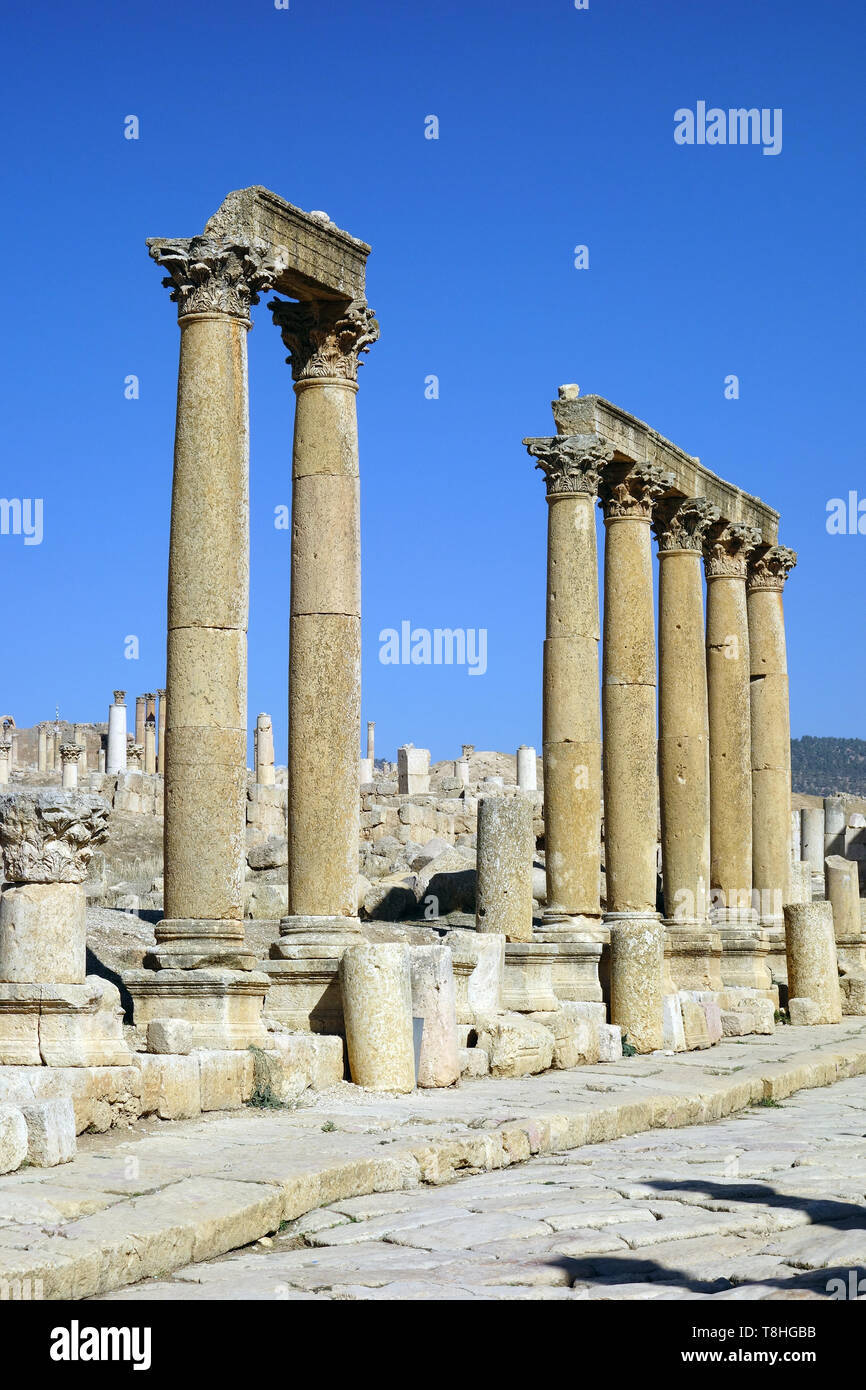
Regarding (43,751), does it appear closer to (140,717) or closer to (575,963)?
(140,717)

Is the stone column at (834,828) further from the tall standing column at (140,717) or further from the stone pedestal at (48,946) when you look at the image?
the stone pedestal at (48,946)

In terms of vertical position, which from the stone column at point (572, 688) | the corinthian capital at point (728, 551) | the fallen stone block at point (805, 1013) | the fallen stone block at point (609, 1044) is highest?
the corinthian capital at point (728, 551)

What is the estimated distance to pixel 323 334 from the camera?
1583 cm

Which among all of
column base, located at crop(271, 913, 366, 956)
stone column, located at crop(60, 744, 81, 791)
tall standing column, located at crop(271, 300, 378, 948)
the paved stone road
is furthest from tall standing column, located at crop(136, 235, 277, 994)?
stone column, located at crop(60, 744, 81, 791)

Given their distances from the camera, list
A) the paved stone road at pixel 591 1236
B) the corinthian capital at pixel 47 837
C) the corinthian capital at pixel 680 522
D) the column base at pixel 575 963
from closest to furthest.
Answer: the paved stone road at pixel 591 1236
the corinthian capital at pixel 47 837
the column base at pixel 575 963
the corinthian capital at pixel 680 522

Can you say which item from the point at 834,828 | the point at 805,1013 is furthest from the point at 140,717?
the point at 805,1013

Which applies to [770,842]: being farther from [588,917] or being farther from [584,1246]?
[584,1246]

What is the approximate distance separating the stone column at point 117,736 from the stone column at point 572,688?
44.1 meters

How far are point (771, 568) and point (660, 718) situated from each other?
485cm

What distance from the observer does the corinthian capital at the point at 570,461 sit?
66.3 ft

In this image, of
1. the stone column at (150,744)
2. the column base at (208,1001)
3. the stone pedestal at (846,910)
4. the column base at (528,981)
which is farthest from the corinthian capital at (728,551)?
the stone column at (150,744)

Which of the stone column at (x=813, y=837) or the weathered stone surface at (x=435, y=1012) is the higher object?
the stone column at (x=813, y=837)

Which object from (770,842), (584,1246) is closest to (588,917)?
(770,842)
